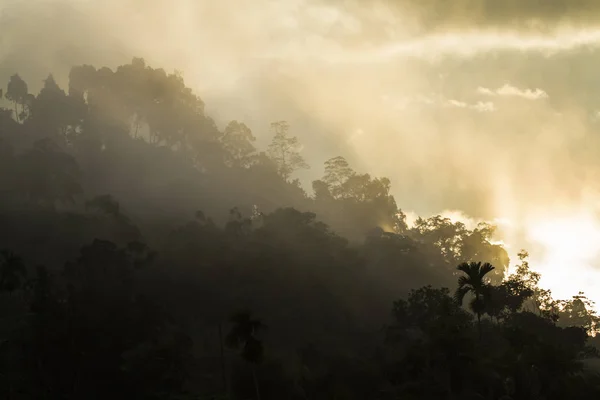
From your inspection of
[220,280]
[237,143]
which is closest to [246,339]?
[220,280]

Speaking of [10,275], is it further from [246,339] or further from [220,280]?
[246,339]

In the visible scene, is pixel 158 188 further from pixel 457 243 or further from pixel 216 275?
pixel 457 243

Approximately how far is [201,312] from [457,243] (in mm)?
76549

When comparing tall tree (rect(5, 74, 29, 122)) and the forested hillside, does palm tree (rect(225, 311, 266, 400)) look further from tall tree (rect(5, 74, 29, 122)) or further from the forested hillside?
tall tree (rect(5, 74, 29, 122))

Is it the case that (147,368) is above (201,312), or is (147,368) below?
below

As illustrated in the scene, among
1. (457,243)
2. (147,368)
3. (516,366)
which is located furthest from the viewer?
(457,243)

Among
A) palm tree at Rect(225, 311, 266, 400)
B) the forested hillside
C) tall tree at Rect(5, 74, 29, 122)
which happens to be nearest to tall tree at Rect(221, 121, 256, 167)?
the forested hillside

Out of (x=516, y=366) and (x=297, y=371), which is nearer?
(x=516, y=366)

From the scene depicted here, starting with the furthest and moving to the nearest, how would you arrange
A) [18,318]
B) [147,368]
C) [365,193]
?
[365,193] → [18,318] → [147,368]

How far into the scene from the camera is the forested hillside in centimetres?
6081

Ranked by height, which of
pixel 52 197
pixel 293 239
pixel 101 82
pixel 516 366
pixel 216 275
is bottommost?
pixel 516 366

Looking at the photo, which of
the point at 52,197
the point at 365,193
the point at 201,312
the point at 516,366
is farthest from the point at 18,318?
the point at 365,193

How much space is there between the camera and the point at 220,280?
9594 cm

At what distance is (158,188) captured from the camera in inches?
5581
